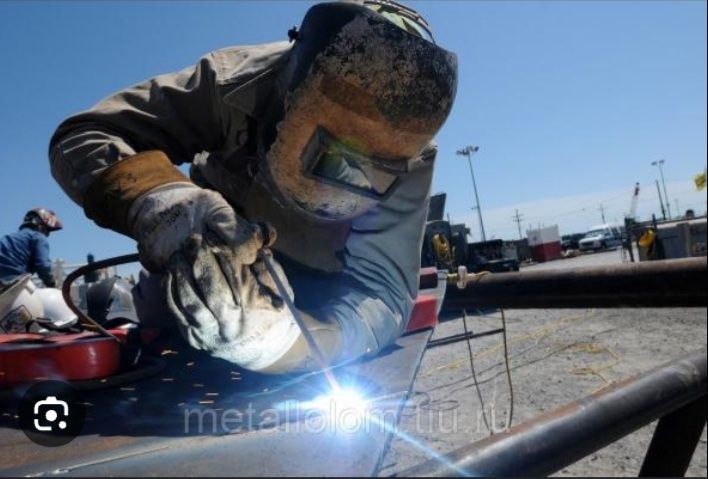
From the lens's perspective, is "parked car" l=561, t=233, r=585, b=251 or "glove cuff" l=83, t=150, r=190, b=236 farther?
"parked car" l=561, t=233, r=585, b=251

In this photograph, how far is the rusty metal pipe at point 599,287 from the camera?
1301 mm

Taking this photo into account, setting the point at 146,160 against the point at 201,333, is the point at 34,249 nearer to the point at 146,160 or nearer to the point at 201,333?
the point at 146,160

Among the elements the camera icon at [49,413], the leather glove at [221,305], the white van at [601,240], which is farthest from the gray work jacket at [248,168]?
the white van at [601,240]

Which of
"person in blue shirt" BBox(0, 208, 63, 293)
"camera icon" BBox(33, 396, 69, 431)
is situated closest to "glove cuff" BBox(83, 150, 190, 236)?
"camera icon" BBox(33, 396, 69, 431)

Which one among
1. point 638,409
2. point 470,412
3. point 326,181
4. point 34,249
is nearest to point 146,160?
point 326,181

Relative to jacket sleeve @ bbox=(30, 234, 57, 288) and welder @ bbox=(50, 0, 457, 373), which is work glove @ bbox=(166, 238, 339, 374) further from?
jacket sleeve @ bbox=(30, 234, 57, 288)

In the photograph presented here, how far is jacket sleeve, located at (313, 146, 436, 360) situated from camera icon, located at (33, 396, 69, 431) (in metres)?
0.60

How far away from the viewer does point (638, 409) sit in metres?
0.94

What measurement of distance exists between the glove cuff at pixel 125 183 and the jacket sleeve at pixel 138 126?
5 cm

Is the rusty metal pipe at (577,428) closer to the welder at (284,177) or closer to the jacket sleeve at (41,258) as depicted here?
the welder at (284,177)

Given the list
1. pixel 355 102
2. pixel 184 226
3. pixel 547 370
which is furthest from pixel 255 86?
pixel 547 370

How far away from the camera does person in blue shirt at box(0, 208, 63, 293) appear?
3791 mm

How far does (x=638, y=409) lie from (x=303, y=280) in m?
1.08

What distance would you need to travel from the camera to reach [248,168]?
1542 millimetres
